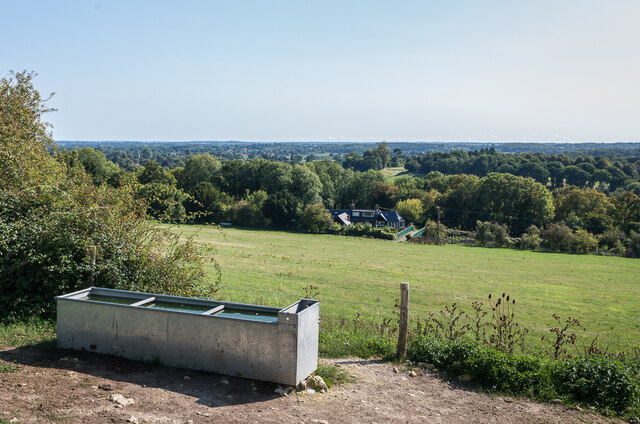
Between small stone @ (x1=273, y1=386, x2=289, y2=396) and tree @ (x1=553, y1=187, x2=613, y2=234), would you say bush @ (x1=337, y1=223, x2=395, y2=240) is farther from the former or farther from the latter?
small stone @ (x1=273, y1=386, x2=289, y2=396)

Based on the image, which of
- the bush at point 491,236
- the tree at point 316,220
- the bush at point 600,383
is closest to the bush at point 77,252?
the bush at point 600,383

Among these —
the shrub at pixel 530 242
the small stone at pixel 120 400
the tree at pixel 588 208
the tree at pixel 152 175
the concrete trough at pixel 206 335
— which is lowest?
the shrub at pixel 530 242

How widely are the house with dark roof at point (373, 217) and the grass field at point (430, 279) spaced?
2437cm

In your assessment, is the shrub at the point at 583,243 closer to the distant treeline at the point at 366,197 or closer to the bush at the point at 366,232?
the distant treeline at the point at 366,197

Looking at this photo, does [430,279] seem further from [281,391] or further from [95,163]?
[95,163]

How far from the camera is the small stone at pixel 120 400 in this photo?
22.1ft

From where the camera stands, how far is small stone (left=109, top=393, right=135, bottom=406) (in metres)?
6.74

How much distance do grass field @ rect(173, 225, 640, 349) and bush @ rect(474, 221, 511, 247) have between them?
6454mm

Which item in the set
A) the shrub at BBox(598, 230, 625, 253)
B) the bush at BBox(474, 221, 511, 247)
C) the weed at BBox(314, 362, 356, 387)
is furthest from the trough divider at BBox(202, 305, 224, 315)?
the shrub at BBox(598, 230, 625, 253)

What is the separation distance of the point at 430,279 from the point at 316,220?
37877mm

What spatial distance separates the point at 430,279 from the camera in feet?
120

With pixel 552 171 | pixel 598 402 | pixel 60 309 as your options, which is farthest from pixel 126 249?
pixel 552 171

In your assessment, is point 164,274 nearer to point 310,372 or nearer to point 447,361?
point 310,372

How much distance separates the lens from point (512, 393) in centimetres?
786
